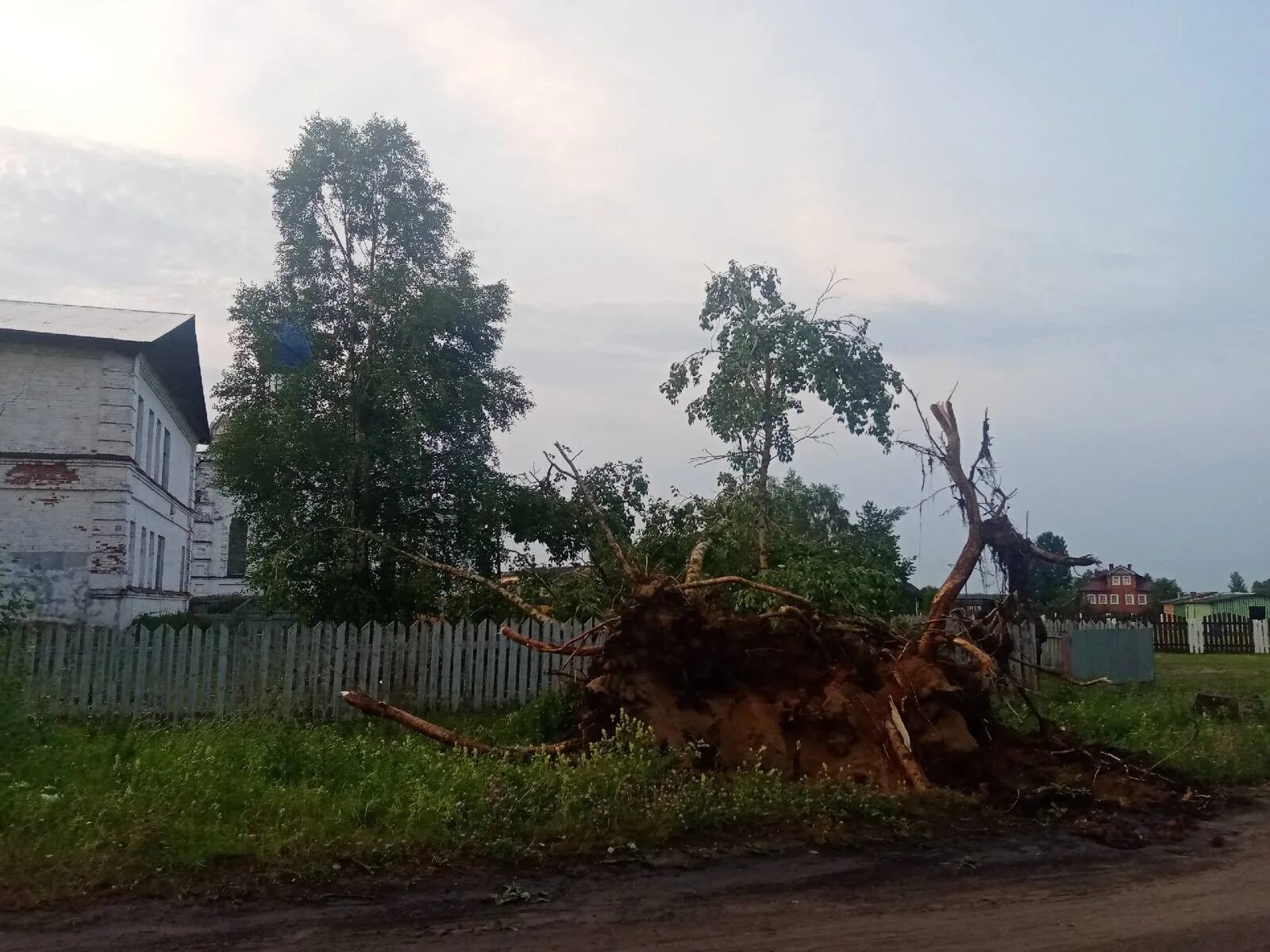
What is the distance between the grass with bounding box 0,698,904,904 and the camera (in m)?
6.20

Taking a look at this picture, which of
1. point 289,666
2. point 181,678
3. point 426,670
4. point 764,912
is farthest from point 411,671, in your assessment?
point 764,912

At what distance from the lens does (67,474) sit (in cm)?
1906

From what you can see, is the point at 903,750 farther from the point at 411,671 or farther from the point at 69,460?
the point at 69,460

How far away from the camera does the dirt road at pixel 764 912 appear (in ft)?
17.0

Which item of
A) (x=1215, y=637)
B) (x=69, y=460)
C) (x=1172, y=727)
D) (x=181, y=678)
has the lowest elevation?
(x=1172, y=727)

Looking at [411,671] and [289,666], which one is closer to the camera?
[289,666]

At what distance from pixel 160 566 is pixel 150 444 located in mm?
3854

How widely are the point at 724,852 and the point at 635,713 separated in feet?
8.14

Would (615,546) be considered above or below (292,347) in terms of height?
below

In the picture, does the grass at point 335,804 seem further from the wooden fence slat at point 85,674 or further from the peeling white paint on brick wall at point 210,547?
the peeling white paint on brick wall at point 210,547

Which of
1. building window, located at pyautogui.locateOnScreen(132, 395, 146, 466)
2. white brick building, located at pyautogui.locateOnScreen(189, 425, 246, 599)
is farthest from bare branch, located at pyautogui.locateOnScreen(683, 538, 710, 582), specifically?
white brick building, located at pyautogui.locateOnScreen(189, 425, 246, 599)

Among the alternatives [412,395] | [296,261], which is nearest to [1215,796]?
[412,395]

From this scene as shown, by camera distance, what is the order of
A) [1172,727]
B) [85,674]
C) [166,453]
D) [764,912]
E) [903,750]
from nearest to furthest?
[764,912], [903,750], [1172,727], [85,674], [166,453]

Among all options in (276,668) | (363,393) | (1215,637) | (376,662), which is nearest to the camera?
(276,668)
